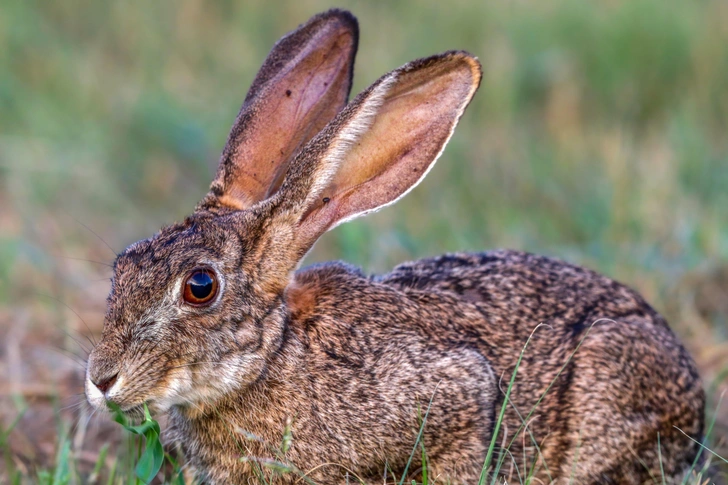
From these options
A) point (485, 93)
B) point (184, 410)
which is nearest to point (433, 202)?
point (485, 93)

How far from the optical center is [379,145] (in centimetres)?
407

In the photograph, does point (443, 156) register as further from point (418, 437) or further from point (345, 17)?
point (418, 437)

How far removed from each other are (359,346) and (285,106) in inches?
46.6

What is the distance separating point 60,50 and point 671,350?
24.6 ft

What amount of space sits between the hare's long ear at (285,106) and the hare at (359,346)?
0.01 metres

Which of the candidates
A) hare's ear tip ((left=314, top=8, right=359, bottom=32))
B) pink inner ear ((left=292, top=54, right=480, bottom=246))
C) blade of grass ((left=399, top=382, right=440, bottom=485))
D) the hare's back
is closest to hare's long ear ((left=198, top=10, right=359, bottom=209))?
hare's ear tip ((left=314, top=8, right=359, bottom=32))

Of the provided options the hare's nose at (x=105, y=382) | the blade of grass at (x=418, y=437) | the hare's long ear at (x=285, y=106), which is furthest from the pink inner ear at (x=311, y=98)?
the hare's nose at (x=105, y=382)

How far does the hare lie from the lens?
3.80 m

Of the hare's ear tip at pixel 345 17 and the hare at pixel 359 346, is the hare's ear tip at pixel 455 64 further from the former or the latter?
the hare's ear tip at pixel 345 17

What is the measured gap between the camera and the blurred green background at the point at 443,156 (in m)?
6.32

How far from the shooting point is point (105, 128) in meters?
9.02

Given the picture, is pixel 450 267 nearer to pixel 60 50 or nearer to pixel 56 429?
pixel 56 429

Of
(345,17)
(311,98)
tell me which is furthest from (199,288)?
(345,17)

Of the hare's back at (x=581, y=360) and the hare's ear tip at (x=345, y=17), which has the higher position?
the hare's ear tip at (x=345, y=17)
